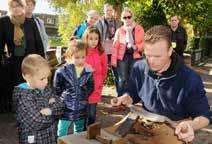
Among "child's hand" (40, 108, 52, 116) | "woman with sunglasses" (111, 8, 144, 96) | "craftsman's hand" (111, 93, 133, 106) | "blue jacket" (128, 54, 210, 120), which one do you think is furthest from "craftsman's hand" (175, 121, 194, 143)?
"woman with sunglasses" (111, 8, 144, 96)

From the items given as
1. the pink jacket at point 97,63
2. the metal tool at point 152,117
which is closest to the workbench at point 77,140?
the metal tool at point 152,117

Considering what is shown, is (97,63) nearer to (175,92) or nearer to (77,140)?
(175,92)

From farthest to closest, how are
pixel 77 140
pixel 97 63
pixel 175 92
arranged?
pixel 97 63 → pixel 175 92 → pixel 77 140

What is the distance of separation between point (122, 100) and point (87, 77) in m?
1.64

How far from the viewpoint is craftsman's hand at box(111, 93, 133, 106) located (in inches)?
114

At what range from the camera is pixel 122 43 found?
7.24 metres

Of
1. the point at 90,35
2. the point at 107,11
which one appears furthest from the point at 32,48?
the point at 107,11

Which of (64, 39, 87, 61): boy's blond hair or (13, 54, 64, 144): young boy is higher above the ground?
(64, 39, 87, 61): boy's blond hair

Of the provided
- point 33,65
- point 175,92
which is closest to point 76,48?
point 33,65

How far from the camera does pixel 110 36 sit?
752cm

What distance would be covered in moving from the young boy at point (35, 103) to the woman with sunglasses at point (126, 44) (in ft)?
11.7

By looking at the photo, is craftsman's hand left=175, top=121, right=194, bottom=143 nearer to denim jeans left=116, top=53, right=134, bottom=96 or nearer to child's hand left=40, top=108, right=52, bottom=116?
child's hand left=40, top=108, right=52, bottom=116

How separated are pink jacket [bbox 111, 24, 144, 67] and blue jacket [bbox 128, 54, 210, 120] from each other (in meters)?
4.10

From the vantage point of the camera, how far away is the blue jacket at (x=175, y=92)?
2.77 metres
